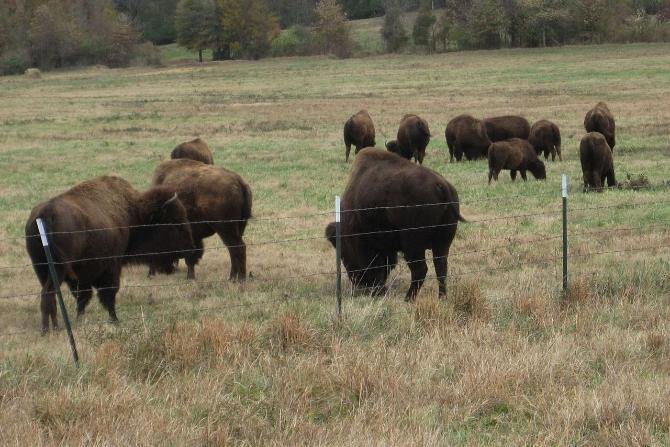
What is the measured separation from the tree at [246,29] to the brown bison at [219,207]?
81.1 meters

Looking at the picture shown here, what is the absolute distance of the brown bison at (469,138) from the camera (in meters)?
25.1

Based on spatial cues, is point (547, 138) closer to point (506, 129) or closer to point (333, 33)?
point (506, 129)

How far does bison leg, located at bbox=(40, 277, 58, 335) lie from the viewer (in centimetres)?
952

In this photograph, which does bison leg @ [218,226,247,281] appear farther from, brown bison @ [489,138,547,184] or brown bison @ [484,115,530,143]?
brown bison @ [484,115,530,143]

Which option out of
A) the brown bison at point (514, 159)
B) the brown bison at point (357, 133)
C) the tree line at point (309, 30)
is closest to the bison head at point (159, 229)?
the brown bison at point (514, 159)

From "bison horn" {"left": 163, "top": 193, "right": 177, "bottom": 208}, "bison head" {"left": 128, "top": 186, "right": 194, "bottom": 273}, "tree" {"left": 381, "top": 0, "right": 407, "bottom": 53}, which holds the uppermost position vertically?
"tree" {"left": 381, "top": 0, "right": 407, "bottom": 53}

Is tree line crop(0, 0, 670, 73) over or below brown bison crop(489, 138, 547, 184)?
over

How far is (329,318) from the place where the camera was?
8.20 m

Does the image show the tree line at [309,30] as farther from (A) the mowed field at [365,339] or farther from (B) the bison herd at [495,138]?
(A) the mowed field at [365,339]

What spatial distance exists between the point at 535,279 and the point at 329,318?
2.78 metres

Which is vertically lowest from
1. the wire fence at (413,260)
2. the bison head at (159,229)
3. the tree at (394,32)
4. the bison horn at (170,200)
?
the wire fence at (413,260)

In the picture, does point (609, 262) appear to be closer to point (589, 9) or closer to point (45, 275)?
point (45, 275)

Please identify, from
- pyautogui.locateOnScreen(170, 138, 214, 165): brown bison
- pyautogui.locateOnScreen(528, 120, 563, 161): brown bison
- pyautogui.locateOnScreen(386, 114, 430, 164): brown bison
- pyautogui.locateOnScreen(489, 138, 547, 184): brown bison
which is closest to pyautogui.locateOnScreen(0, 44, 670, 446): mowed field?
pyautogui.locateOnScreen(489, 138, 547, 184): brown bison

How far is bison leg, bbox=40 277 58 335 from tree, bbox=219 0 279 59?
277ft
